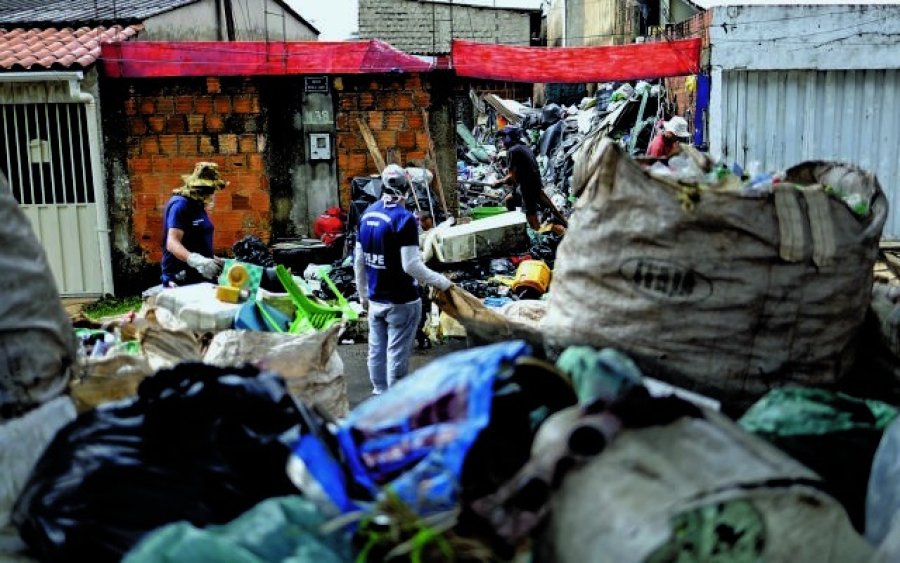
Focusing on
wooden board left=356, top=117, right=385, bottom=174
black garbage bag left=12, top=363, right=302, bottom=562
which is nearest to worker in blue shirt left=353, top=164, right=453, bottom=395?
black garbage bag left=12, top=363, right=302, bottom=562

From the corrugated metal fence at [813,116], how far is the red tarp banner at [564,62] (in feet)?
2.75

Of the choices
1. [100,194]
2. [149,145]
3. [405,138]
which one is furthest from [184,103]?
[405,138]

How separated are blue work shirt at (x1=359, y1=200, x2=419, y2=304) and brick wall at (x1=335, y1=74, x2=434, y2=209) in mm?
4517

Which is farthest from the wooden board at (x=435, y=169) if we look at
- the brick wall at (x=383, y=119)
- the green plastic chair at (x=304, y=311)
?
the green plastic chair at (x=304, y=311)

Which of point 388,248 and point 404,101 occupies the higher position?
point 404,101

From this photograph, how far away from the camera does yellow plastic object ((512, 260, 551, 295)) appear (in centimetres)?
883

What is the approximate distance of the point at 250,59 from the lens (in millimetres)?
10383

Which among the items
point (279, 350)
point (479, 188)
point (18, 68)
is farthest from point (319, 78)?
point (279, 350)

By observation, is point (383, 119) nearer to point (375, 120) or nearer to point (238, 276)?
point (375, 120)

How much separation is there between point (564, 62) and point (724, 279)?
809 centimetres

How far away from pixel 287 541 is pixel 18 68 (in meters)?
9.35

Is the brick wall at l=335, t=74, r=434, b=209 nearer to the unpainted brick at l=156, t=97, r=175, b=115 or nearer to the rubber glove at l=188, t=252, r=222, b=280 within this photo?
the unpainted brick at l=156, t=97, r=175, b=115

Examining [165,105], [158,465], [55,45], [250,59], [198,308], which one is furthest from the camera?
[55,45]

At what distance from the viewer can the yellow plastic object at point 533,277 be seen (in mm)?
8828
